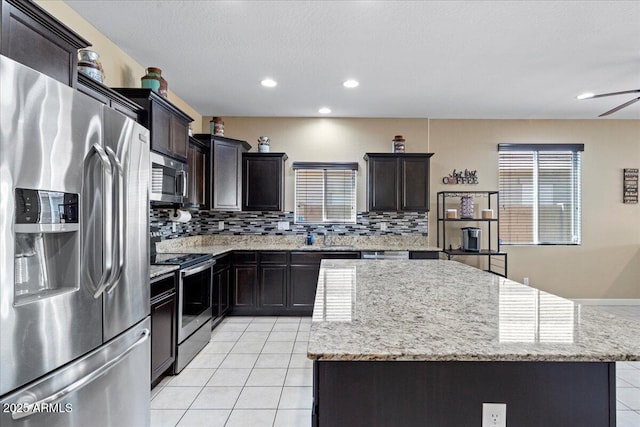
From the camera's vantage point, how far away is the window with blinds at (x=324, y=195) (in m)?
4.82

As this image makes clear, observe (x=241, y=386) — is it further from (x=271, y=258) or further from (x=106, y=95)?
(x=106, y=95)

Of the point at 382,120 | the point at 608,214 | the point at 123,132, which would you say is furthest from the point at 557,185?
the point at 123,132

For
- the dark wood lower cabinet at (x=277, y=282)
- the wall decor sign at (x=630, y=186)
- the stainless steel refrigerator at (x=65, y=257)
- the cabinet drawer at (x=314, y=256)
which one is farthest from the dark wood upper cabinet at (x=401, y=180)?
the stainless steel refrigerator at (x=65, y=257)

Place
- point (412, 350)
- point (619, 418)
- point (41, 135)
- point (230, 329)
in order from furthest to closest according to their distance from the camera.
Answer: point (230, 329)
point (619, 418)
point (41, 135)
point (412, 350)

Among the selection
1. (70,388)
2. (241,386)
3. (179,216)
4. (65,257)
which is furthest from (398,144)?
(70,388)

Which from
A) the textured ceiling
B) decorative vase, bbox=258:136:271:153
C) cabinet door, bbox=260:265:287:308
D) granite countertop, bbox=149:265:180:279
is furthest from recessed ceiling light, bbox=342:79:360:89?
granite countertop, bbox=149:265:180:279

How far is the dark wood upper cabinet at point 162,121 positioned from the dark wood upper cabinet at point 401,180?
7.97ft

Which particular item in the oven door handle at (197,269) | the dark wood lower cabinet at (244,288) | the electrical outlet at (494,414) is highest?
the oven door handle at (197,269)

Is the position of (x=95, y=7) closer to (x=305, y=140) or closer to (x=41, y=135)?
(x=41, y=135)

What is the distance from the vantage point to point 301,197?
484cm

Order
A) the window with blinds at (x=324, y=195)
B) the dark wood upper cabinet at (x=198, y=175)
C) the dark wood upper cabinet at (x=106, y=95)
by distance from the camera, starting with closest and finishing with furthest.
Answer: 1. the dark wood upper cabinet at (x=106, y=95)
2. the dark wood upper cabinet at (x=198, y=175)
3. the window with blinds at (x=324, y=195)

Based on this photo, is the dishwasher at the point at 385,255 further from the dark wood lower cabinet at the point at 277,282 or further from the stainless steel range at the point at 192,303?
the stainless steel range at the point at 192,303

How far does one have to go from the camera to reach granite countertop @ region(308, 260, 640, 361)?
0.92m

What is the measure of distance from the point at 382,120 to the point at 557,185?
279 centimetres
